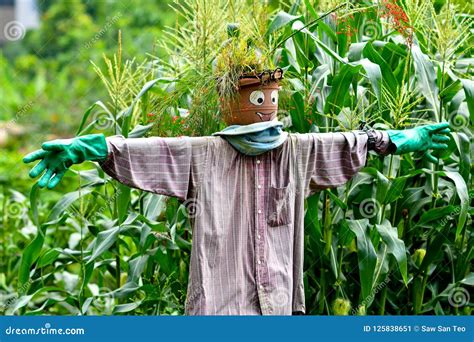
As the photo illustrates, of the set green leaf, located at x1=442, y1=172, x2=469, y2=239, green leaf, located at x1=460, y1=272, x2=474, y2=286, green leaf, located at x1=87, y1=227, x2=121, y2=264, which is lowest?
green leaf, located at x1=460, y1=272, x2=474, y2=286

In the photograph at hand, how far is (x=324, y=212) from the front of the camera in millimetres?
3457

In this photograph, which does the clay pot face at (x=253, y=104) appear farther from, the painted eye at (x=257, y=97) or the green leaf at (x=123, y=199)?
the green leaf at (x=123, y=199)

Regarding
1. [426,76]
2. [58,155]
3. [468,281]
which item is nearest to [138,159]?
[58,155]

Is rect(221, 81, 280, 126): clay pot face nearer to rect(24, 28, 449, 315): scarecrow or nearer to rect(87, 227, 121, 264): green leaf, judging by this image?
rect(24, 28, 449, 315): scarecrow

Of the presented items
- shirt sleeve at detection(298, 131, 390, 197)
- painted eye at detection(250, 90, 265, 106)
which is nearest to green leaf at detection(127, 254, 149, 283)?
shirt sleeve at detection(298, 131, 390, 197)

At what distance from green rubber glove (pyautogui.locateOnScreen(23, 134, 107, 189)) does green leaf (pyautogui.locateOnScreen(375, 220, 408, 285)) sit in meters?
1.20

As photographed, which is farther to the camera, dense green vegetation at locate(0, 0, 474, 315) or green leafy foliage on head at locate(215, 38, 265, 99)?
dense green vegetation at locate(0, 0, 474, 315)

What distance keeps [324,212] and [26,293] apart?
1.42 m

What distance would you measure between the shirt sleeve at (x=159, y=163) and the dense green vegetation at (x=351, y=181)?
0.22m

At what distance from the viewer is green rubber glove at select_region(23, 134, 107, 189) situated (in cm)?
268

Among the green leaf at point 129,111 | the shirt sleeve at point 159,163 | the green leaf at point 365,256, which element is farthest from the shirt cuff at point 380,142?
the green leaf at point 129,111

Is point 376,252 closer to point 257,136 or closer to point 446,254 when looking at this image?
point 446,254

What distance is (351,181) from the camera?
11.3ft

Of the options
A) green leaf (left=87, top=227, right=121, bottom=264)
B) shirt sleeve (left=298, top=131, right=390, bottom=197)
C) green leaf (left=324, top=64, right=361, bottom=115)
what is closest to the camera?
shirt sleeve (left=298, top=131, right=390, bottom=197)
